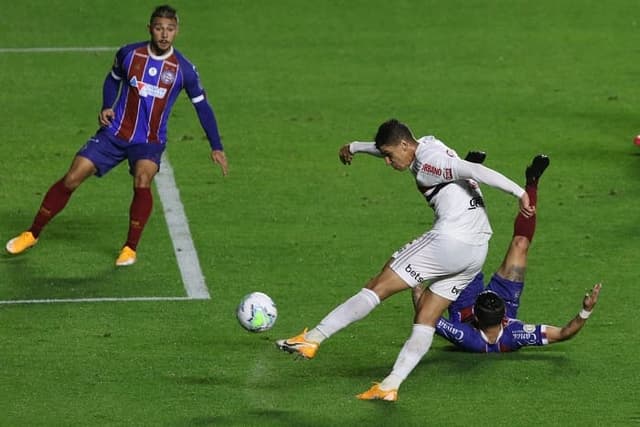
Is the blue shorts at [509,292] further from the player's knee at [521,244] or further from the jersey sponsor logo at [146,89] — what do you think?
the jersey sponsor logo at [146,89]

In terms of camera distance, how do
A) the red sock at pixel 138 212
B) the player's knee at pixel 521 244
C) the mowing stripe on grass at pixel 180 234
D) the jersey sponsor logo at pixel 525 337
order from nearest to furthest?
the jersey sponsor logo at pixel 525 337 < the player's knee at pixel 521 244 < the mowing stripe on grass at pixel 180 234 < the red sock at pixel 138 212

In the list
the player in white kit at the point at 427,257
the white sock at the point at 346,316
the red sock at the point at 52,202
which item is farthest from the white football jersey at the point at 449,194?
the red sock at the point at 52,202

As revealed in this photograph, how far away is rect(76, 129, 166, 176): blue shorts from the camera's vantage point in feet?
42.0

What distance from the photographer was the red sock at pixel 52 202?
1303 cm

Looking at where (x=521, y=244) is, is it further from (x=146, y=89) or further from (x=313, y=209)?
(x=313, y=209)

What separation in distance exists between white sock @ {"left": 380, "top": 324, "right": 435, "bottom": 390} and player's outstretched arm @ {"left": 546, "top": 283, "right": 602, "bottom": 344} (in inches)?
41.9

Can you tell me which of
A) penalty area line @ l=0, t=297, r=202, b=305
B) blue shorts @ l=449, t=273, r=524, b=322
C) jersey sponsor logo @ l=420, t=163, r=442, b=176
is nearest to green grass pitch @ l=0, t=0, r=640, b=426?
penalty area line @ l=0, t=297, r=202, b=305

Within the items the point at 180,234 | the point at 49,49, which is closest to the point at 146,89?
the point at 180,234

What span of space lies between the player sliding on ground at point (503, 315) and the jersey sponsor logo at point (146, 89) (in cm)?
323

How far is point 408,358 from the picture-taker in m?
9.88

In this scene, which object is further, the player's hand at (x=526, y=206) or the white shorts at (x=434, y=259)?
the white shorts at (x=434, y=259)

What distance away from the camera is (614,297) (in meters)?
12.1

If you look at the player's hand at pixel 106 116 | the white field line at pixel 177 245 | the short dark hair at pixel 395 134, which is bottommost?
the white field line at pixel 177 245

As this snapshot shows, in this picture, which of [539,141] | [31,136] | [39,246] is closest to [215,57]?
[31,136]
